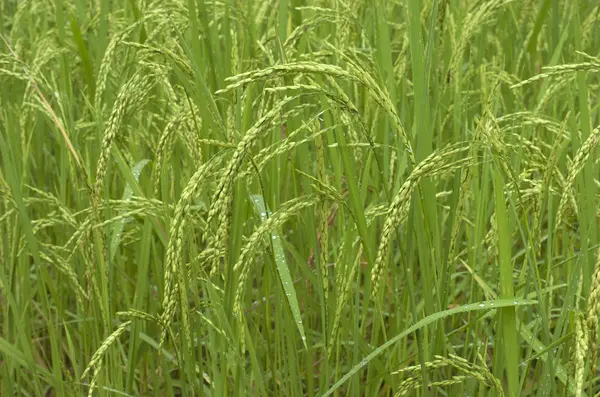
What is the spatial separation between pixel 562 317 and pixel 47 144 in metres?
2.03

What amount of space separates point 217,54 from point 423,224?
2.59 ft

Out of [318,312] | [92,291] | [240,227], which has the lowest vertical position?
[318,312]

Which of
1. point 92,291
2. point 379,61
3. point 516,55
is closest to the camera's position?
point 92,291

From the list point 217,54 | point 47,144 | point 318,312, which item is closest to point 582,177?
point 318,312

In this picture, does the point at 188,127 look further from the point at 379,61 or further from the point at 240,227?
the point at 379,61

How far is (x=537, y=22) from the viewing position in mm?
2615

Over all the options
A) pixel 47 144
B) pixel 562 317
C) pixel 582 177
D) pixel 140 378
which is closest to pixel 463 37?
pixel 582 177

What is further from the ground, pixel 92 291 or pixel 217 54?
pixel 217 54

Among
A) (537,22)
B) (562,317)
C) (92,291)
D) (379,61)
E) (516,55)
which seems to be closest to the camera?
(562,317)

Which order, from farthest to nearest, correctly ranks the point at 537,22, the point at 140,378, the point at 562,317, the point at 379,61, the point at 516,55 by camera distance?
1. the point at 516,55
2. the point at 537,22
3. the point at 140,378
4. the point at 379,61
5. the point at 562,317

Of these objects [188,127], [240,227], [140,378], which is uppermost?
[188,127]

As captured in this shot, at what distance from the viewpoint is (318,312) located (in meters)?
2.01

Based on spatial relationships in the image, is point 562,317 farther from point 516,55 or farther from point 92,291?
point 516,55

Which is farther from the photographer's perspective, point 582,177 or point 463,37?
point 463,37
